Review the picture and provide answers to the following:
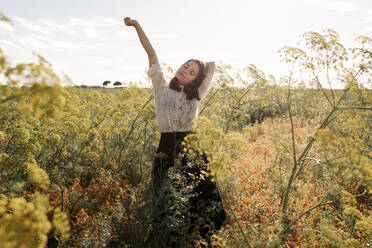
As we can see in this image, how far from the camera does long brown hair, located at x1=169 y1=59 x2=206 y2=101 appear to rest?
3.25 m

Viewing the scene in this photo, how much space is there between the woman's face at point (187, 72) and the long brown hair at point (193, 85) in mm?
52

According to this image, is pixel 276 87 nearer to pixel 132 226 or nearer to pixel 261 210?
pixel 261 210

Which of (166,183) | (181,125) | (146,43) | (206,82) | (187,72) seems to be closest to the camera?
(166,183)

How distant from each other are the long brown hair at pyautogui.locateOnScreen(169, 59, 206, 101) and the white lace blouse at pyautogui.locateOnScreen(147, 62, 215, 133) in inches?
2.2

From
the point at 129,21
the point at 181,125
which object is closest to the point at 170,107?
the point at 181,125

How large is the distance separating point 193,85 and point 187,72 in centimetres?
20

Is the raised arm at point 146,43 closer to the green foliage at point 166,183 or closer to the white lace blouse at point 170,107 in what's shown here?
the white lace blouse at point 170,107

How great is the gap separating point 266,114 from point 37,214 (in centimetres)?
1132

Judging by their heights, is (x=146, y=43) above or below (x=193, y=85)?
above

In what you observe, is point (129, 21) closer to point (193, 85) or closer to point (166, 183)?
point (193, 85)

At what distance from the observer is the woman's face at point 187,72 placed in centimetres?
323

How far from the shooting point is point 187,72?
10.7ft

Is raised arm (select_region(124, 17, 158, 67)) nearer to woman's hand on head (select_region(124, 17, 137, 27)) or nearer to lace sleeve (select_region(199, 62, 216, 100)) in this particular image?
woman's hand on head (select_region(124, 17, 137, 27))

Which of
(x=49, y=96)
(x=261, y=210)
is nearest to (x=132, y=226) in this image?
(x=261, y=210)
